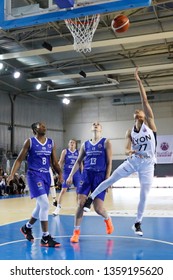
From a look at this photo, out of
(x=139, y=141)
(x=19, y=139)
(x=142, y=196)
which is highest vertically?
(x=19, y=139)

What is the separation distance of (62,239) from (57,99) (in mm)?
24372

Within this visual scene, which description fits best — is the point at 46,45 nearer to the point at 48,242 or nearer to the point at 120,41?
the point at 120,41

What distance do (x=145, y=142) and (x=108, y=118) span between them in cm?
2341

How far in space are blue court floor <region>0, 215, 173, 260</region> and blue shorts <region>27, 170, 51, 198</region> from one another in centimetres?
82

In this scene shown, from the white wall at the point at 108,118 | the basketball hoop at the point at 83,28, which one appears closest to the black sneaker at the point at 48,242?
the basketball hoop at the point at 83,28

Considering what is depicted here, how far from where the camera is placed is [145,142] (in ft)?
18.5

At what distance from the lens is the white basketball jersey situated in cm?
563

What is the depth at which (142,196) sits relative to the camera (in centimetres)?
569

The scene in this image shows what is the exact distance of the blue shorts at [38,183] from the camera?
16.9ft

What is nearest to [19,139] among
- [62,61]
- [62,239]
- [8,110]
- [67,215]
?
[8,110]

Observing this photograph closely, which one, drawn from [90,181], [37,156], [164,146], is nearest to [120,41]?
[90,181]

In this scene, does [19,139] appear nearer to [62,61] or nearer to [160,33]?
[62,61]

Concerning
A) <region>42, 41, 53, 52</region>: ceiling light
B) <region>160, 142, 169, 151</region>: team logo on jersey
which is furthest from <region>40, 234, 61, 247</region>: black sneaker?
<region>160, 142, 169, 151</region>: team logo on jersey

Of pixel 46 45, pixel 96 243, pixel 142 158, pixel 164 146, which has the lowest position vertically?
pixel 96 243
